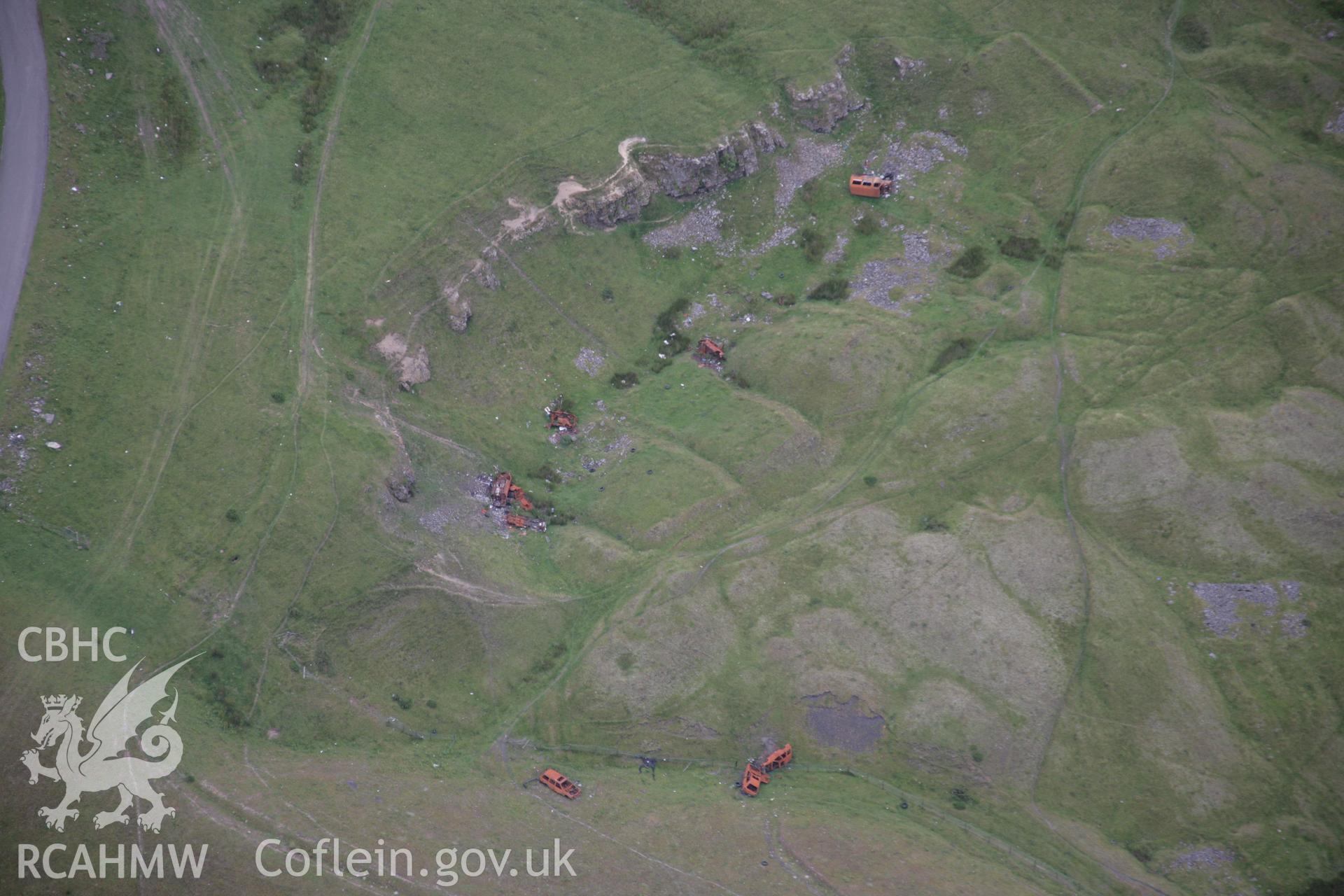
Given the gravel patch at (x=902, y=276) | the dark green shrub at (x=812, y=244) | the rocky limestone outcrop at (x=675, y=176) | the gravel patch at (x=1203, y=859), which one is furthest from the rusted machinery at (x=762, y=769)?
the rocky limestone outcrop at (x=675, y=176)

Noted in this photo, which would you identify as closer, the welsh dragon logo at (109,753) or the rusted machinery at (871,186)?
the welsh dragon logo at (109,753)

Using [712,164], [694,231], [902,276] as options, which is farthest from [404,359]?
[902,276]

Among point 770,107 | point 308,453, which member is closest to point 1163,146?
point 770,107

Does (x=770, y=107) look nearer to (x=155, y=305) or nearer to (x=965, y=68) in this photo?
(x=965, y=68)

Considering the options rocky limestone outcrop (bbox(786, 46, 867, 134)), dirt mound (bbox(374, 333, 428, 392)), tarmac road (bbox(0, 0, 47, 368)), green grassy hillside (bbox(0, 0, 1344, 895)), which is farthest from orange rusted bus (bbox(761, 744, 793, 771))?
tarmac road (bbox(0, 0, 47, 368))

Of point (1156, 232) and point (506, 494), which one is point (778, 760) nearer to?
point (506, 494)

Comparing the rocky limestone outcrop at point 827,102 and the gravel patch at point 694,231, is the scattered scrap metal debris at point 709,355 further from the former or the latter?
the rocky limestone outcrop at point 827,102
